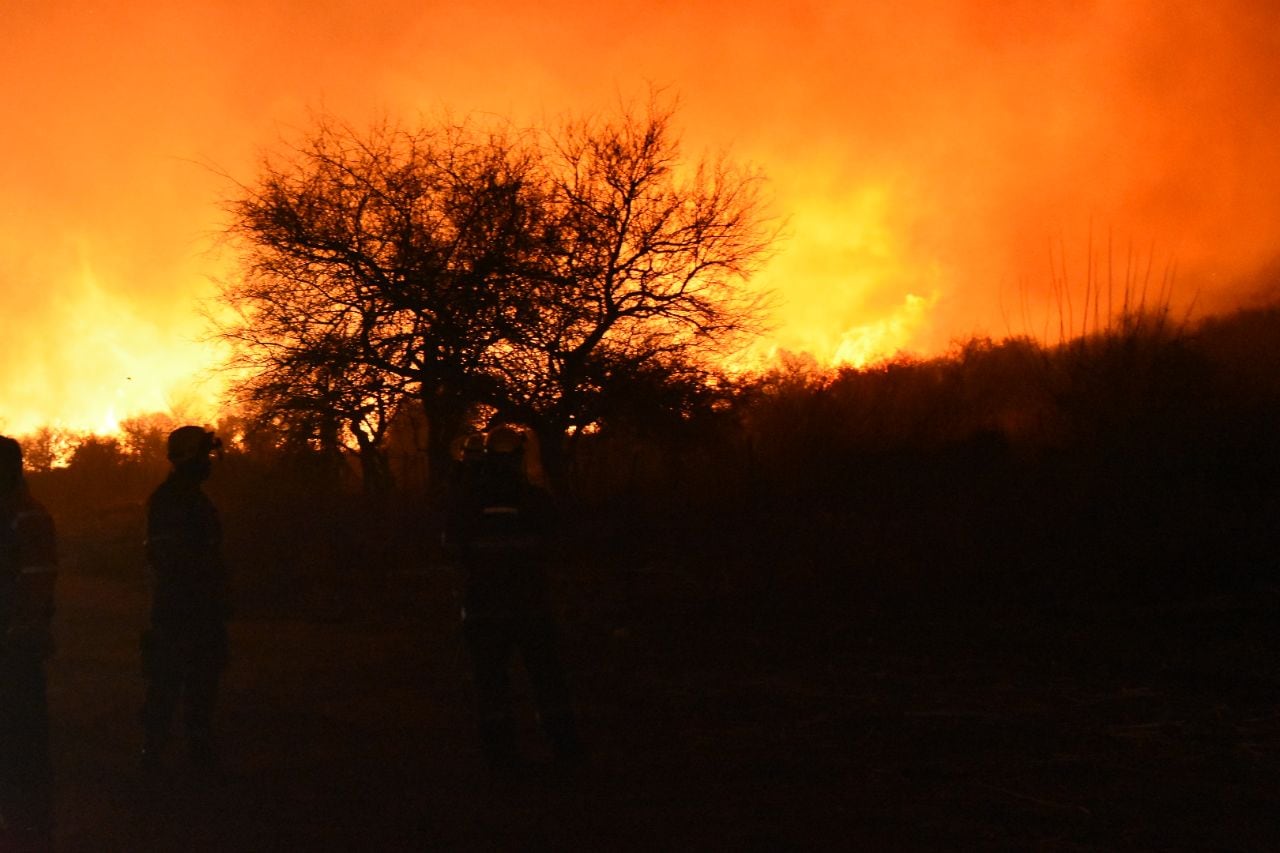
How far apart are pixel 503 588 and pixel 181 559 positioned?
197cm

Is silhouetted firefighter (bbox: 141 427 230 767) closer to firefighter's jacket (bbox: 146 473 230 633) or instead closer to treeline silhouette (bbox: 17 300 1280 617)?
firefighter's jacket (bbox: 146 473 230 633)

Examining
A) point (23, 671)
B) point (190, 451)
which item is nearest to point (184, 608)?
point (190, 451)

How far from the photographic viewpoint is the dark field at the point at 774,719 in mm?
6160

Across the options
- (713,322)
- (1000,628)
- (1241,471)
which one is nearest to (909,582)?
(1000,628)

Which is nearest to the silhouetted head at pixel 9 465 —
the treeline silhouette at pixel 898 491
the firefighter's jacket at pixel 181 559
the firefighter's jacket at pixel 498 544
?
the firefighter's jacket at pixel 181 559

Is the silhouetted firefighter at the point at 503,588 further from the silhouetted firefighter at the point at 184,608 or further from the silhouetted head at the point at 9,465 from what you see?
the silhouetted head at the point at 9,465

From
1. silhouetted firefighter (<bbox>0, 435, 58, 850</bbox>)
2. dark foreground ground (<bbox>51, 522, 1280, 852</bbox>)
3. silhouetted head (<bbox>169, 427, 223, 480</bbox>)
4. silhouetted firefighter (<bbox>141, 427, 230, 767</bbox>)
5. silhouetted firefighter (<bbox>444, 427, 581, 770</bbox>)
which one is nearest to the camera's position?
silhouetted firefighter (<bbox>0, 435, 58, 850</bbox>)

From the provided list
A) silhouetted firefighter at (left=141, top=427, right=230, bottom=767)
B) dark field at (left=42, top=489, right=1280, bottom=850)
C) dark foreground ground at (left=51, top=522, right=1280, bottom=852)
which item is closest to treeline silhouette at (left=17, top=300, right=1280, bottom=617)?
dark field at (left=42, top=489, right=1280, bottom=850)

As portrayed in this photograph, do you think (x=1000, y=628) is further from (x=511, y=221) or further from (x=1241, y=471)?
(x=511, y=221)

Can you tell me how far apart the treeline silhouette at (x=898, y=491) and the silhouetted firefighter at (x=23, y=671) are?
9.70 meters

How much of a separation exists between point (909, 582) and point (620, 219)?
34.1ft

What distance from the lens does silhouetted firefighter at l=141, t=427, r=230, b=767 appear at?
7.66 meters

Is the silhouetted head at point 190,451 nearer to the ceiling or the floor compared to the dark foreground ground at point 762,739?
nearer to the ceiling

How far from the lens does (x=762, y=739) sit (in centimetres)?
821
